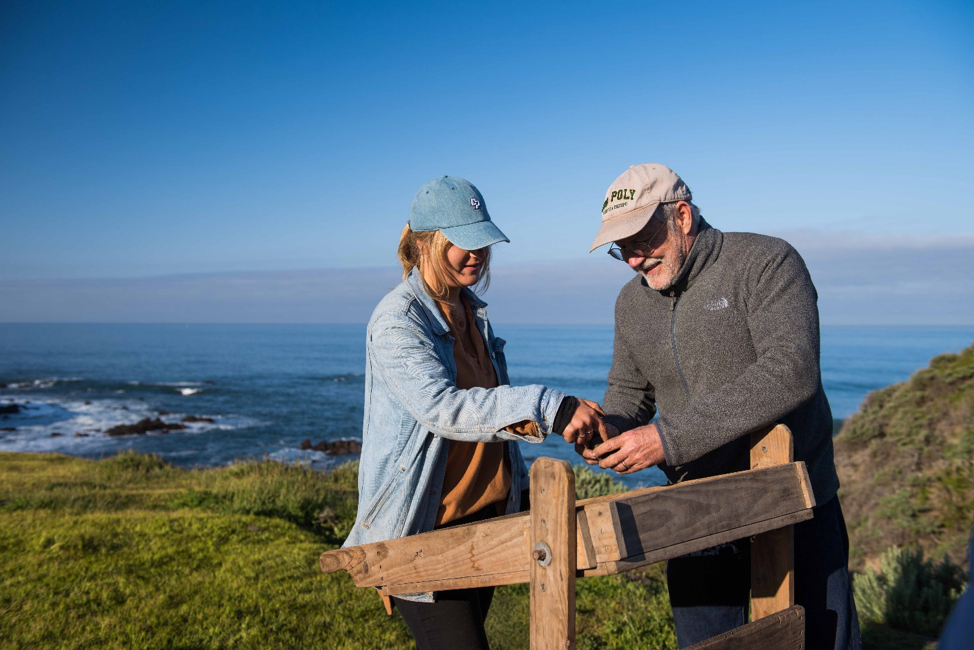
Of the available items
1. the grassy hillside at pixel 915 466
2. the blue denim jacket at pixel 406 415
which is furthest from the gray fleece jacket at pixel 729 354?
the grassy hillside at pixel 915 466

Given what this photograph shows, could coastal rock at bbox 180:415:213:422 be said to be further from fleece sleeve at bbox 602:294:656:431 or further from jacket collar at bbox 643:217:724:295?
jacket collar at bbox 643:217:724:295

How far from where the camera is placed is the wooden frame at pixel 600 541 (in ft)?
5.26

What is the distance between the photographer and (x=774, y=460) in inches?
89.2

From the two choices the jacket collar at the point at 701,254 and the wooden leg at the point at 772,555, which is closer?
the wooden leg at the point at 772,555

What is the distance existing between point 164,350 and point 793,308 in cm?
10545

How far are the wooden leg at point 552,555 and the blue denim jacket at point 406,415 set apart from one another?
610 millimetres

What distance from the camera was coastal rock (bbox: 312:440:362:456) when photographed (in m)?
26.4

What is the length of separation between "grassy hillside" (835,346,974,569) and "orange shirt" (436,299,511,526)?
4553 millimetres

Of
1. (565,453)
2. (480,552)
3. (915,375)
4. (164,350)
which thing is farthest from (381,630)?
(164,350)

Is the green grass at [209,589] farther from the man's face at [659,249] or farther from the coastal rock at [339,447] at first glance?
the coastal rock at [339,447]

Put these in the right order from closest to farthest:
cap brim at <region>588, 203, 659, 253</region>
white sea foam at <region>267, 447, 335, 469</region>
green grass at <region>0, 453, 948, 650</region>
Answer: cap brim at <region>588, 203, 659, 253</region> → green grass at <region>0, 453, 948, 650</region> → white sea foam at <region>267, 447, 335, 469</region>

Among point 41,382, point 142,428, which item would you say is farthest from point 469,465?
point 41,382

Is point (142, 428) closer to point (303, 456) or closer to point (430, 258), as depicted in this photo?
point (303, 456)

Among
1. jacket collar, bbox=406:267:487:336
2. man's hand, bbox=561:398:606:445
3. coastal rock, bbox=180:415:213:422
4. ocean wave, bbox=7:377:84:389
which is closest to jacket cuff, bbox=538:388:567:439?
man's hand, bbox=561:398:606:445
